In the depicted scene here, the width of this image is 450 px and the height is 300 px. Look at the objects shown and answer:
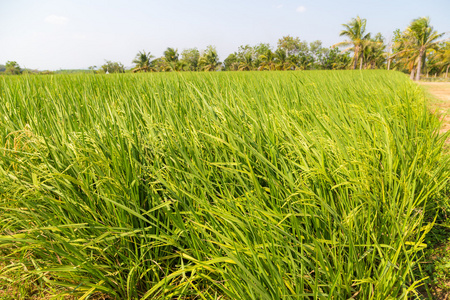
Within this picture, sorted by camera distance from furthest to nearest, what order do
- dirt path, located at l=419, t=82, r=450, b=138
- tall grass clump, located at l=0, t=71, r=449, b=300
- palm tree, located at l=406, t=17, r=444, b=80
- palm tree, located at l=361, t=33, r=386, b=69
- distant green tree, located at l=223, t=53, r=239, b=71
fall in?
distant green tree, located at l=223, t=53, r=239, b=71
palm tree, located at l=361, t=33, r=386, b=69
palm tree, located at l=406, t=17, r=444, b=80
dirt path, located at l=419, t=82, r=450, b=138
tall grass clump, located at l=0, t=71, r=449, b=300

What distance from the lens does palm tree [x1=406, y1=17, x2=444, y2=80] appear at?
87.0 ft

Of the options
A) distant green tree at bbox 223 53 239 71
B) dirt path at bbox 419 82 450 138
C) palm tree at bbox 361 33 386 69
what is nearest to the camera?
dirt path at bbox 419 82 450 138

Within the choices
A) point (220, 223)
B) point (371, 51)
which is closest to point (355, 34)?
point (371, 51)

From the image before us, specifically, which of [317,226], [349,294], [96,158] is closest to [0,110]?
[96,158]

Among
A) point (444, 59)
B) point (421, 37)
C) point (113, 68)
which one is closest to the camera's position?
point (421, 37)

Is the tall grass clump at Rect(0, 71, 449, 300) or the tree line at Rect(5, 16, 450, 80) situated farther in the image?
the tree line at Rect(5, 16, 450, 80)

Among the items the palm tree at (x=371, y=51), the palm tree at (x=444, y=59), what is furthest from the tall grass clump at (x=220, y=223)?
the palm tree at (x=444, y=59)

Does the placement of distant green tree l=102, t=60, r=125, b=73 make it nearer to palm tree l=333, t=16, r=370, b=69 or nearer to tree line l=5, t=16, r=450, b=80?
tree line l=5, t=16, r=450, b=80

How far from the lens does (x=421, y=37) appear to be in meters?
27.1

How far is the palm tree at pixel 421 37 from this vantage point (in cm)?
2653

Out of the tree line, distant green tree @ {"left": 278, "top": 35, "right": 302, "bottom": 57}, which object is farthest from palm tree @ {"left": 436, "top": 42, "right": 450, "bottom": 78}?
distant green tree @ {"left": 278, "top": 35, "right": 302, "bottom": 57}

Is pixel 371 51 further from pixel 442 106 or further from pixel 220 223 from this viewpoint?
pixel 220 223

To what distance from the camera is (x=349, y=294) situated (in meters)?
0.78

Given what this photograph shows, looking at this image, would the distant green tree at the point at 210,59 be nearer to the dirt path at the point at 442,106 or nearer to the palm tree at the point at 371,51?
the palm tree at the point at 371,51
